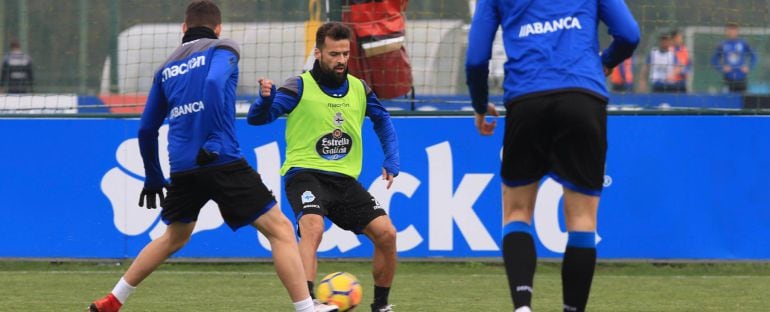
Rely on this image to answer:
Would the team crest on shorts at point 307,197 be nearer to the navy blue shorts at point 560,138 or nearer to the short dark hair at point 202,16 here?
the short dark hair at point 202,16

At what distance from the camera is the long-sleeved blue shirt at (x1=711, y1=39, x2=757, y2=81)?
46.9 ft

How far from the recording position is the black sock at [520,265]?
225 inches

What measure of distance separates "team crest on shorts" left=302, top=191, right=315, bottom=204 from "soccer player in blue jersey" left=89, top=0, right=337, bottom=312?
37.2 inches

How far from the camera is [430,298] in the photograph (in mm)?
9109

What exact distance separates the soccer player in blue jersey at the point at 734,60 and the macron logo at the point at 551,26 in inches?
327

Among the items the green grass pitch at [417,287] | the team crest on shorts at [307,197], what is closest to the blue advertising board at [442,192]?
the green grass pitch at [417,287]

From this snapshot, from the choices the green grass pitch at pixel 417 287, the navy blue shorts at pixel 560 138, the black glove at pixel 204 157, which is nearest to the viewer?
the navy blue shorts at pixel 560 138

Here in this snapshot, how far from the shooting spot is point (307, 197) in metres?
7.90

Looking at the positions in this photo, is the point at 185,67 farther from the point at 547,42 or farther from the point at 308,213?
the point at 547,42

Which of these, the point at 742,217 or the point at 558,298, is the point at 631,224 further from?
the point at 558,298

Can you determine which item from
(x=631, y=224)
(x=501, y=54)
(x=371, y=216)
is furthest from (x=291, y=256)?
(x=501, y=54)

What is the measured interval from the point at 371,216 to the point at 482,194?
10.7 ft

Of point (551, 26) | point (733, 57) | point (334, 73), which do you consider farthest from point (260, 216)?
point (733, 57)

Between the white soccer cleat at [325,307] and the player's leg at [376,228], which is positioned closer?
the white soccer cleat at [325,307]
